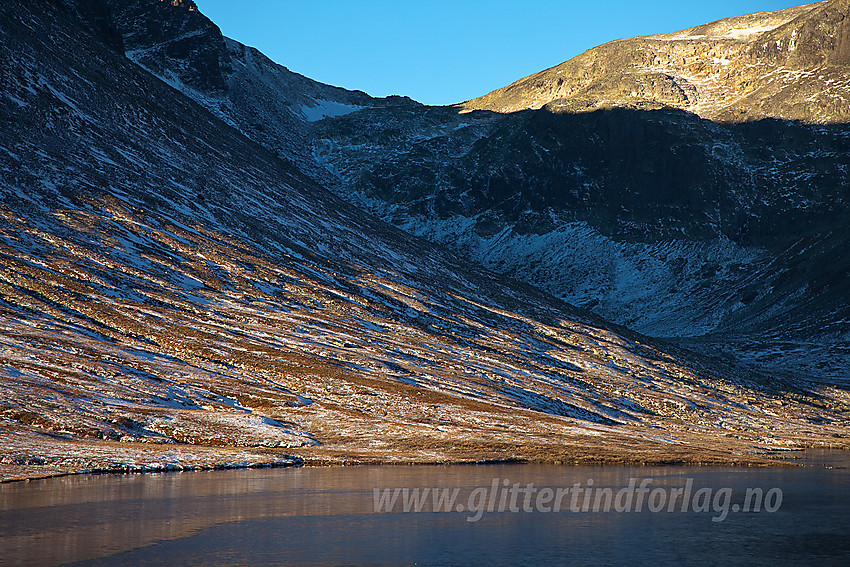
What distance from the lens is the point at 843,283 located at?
185 metres

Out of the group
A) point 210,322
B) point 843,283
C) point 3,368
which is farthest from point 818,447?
point 843,283

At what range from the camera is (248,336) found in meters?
107

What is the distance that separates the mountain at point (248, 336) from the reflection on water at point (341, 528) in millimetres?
10158

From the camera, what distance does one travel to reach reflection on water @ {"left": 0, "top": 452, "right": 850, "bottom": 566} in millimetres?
Result: 32688

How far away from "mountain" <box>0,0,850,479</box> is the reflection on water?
10.2 meters

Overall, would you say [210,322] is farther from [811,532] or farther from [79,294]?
[811,532]

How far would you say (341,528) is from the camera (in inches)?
1515

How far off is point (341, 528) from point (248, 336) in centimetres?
7167

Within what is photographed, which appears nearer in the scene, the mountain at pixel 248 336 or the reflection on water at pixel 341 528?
the reflection on water at pixel 341 528

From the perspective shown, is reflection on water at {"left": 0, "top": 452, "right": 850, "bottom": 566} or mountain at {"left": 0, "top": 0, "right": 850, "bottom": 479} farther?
mountain at {"left": 0, "top": 0, "right": 850, "bottom": 479}

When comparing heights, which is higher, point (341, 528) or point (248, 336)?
point (248, 336)

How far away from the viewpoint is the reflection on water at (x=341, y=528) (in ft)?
107

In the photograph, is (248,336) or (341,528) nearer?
(341,528)

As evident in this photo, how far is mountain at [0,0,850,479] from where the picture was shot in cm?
7094
